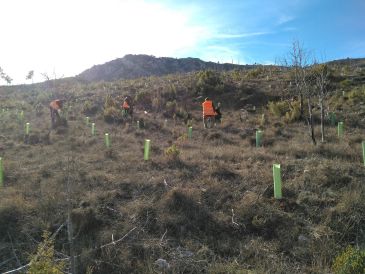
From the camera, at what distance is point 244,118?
664 inches

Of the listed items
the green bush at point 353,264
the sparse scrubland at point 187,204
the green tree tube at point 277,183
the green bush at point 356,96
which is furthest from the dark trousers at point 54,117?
the green bush at point 353,264

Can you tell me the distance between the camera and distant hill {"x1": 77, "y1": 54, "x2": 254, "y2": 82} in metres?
54.1

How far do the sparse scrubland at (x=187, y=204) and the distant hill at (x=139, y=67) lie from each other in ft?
137

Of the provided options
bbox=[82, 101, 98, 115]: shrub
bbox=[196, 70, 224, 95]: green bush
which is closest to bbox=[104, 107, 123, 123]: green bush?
bbox=[82, 101, 98, 115]: shrub

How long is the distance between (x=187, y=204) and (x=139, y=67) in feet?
169

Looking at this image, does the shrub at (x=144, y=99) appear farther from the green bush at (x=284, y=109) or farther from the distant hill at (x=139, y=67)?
the distant hill at (x=139, y=67)

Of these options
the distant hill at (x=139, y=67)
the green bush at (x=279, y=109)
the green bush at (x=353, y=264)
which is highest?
the distant hill at (x=139, y=67)

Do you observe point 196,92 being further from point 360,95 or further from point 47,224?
point 47,224

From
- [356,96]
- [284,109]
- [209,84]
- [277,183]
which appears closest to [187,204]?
[277,183]

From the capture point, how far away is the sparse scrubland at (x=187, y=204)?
5.27 metres

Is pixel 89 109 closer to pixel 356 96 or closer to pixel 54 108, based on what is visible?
pixel 54 108

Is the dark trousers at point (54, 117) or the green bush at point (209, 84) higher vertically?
the green bush at point (209, 84)

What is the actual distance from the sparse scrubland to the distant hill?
41775 millimetres

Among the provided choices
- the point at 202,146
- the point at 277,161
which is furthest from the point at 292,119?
the point at 277,161
